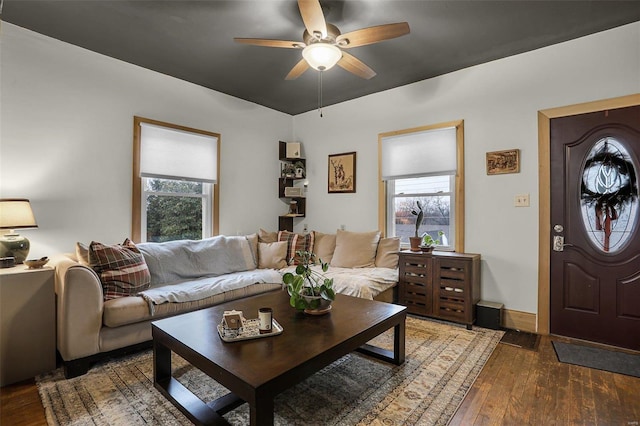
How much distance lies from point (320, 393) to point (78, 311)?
5.76 feet

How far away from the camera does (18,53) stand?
2.82m

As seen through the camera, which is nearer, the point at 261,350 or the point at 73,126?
the point at 261,350

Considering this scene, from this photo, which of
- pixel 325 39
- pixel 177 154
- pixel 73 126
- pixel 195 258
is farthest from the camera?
pixel 177 154

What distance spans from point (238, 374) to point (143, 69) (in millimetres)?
3414

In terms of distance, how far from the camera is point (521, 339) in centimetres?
304

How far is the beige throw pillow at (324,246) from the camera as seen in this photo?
14.1ft

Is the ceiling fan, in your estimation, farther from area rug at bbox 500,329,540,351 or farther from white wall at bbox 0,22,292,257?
area rug at bbox 500,329,540,351

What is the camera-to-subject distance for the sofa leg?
90.1 inches

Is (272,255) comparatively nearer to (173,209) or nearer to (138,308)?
(173,209)

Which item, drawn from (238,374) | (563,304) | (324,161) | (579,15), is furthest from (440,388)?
(324,161)

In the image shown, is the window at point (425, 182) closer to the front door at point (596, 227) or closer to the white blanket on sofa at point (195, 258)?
the front door at point (596, 227)

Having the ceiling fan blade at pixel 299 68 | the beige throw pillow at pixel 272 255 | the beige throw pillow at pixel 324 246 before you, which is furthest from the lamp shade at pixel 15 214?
the beige throw pillow at pixel 324 246

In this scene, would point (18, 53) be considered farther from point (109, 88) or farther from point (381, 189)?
point (381, 189)

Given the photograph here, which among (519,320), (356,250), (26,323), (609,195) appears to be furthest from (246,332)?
(609,195)
